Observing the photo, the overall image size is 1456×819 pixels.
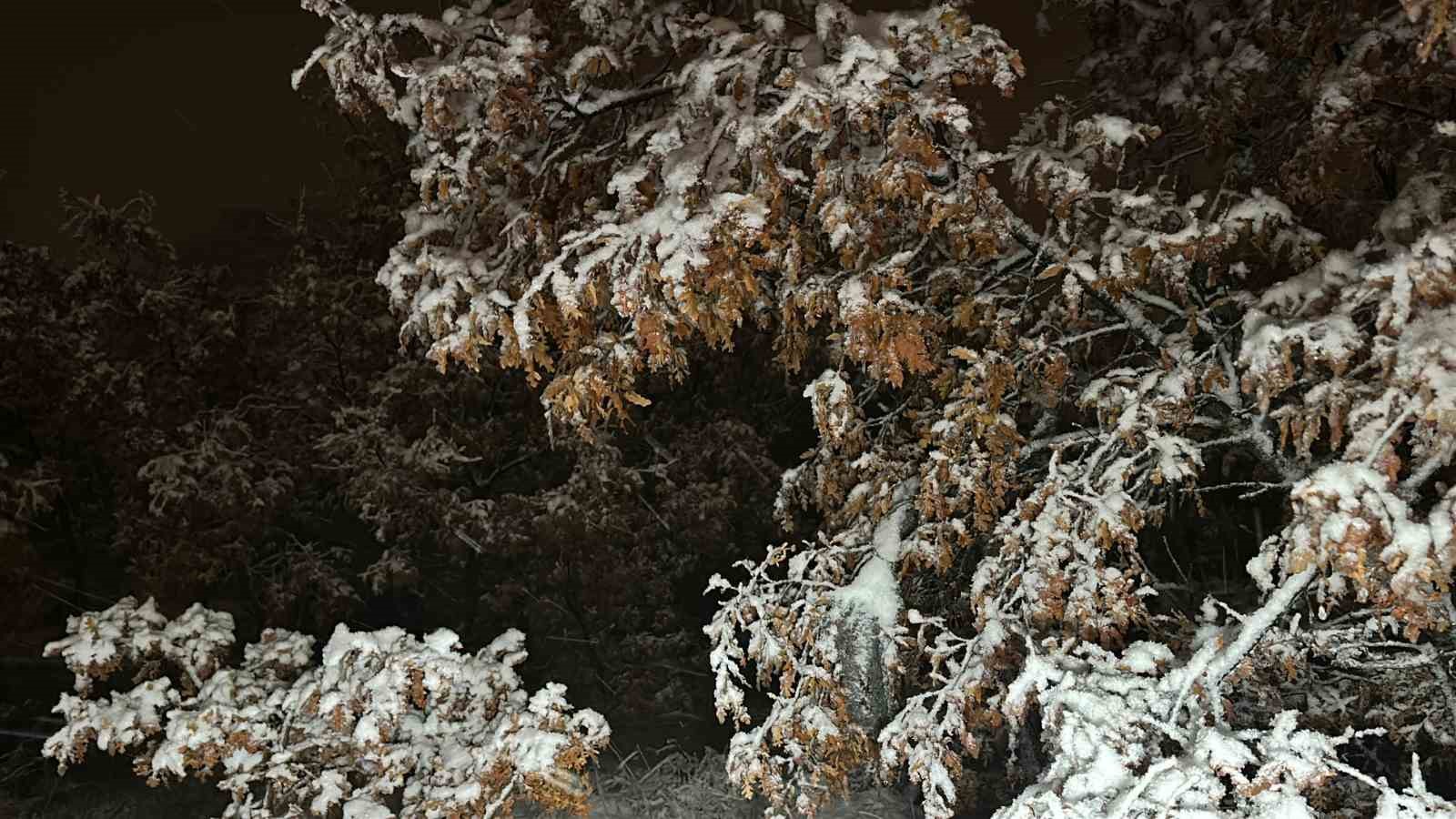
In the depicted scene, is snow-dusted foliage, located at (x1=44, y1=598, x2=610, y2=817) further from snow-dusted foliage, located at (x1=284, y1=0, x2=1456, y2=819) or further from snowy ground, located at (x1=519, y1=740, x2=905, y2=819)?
snowy ground, located at (x1=519, y1=740, x2=905, y2=819)

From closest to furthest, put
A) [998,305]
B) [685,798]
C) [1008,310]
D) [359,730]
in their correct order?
[359,730], [1008,310], [998,305], [685,798]

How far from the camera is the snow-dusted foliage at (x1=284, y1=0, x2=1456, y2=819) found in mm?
2742

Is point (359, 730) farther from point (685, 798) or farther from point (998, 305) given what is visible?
point (685, 798)

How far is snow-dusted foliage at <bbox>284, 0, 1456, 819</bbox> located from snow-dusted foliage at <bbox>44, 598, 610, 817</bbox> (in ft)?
2.77

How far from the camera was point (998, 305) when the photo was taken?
15.2 ft

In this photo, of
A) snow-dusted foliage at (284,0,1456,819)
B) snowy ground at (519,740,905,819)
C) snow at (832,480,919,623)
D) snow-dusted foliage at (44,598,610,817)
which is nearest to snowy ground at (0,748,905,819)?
snowy ground at (519,740,905,819)

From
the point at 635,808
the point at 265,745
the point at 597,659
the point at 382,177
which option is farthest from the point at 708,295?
the point at 597,659

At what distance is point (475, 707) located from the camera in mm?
4383

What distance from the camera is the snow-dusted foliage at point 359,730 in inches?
155

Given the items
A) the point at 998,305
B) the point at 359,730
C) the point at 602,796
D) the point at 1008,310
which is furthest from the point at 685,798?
the point at 1008,310

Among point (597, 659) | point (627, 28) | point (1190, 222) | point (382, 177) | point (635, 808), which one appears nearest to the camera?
point (1190, 222)

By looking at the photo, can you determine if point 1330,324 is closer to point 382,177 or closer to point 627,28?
point 627,28

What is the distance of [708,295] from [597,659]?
7989 millimetres

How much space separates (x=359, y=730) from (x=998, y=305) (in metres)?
3.40
